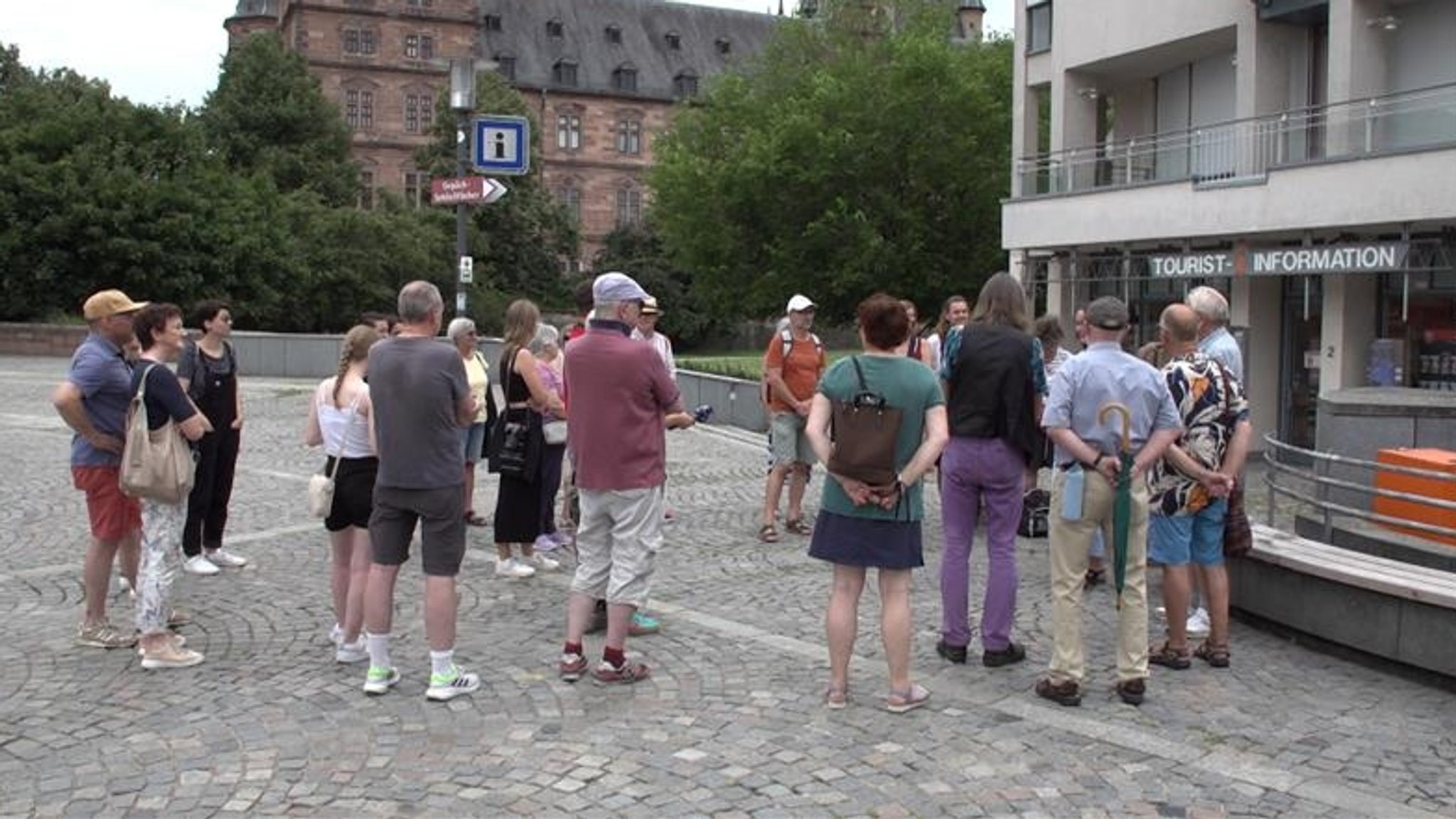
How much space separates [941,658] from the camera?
705 cm

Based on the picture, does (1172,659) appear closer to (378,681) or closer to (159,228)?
(378,681)

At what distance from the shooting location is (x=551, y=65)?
100625 mm

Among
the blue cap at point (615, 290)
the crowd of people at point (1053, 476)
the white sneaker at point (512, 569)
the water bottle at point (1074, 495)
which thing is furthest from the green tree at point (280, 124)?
the water bottle at point (1074, 495)

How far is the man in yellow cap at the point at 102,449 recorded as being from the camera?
23.5ft

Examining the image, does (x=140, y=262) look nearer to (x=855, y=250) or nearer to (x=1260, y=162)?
(x=855, y=250)

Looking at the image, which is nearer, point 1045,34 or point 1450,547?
point 1450,547

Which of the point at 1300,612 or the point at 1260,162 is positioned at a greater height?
the point at 1260,162

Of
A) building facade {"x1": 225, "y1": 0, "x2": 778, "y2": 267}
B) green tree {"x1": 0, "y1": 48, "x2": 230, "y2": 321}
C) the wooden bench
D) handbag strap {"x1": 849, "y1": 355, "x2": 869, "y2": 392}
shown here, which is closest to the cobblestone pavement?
the wooden bench

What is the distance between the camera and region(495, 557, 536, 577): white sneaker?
9.05m

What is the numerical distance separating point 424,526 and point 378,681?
0.74 metres

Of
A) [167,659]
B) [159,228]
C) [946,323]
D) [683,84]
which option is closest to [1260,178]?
[946,323]

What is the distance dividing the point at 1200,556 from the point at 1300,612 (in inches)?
32.7

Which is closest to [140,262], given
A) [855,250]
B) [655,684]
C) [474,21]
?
[855,250]

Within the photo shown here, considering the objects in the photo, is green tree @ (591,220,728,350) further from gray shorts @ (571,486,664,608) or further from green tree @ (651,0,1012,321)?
gray shorts @ (571,486,664,608)
